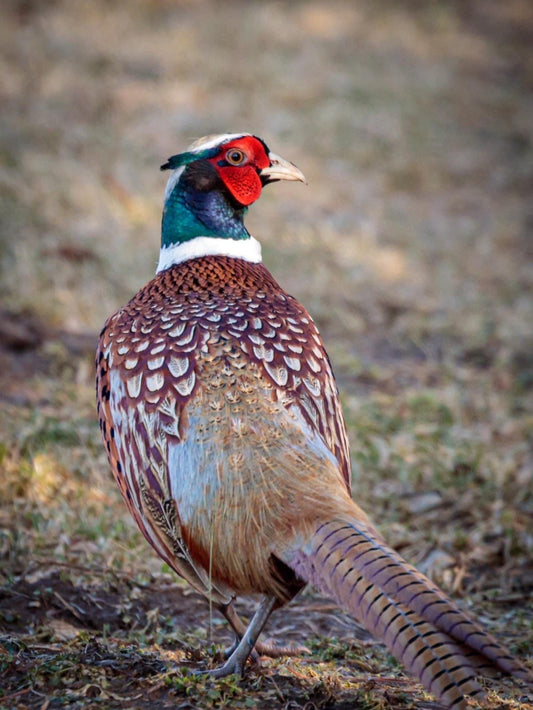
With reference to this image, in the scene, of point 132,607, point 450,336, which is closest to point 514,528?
point 132,607

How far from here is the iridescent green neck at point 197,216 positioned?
121 inches

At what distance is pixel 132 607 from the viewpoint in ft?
10.3

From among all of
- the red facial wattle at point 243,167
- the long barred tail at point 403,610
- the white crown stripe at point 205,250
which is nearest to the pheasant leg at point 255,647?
the long barred tail at point 403,610

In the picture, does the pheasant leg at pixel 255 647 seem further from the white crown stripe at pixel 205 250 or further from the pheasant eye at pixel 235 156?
the pheasant eye at pixel 235 156

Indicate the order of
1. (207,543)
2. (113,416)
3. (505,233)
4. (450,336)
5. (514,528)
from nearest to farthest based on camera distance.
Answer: (207,543)
(113,416)
(514,528)
(450,336)
(505,233)

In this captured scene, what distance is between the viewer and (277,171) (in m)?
3.22

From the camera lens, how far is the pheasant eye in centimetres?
309

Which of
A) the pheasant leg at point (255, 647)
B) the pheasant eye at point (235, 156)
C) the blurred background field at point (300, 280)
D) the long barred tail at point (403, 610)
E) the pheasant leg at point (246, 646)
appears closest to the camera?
the long barred tail at point (403, 610)

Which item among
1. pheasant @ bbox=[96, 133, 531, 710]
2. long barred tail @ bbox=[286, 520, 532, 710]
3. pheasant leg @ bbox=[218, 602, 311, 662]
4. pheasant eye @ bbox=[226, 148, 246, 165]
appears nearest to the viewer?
long barred tail @ bbox=[286, 520, 532, 710]

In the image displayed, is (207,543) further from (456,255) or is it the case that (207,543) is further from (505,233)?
(505,233)

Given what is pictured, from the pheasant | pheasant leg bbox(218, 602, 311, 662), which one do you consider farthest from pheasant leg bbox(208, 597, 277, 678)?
pheasant leg bbox(218, 602, 311, 662)

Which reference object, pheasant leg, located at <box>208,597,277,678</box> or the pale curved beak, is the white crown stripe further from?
pheasant leg, located at <box>208,597,277,678</box>

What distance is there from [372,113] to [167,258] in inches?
284

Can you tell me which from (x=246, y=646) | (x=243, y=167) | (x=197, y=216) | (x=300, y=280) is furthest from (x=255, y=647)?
(x=300, y=280)
